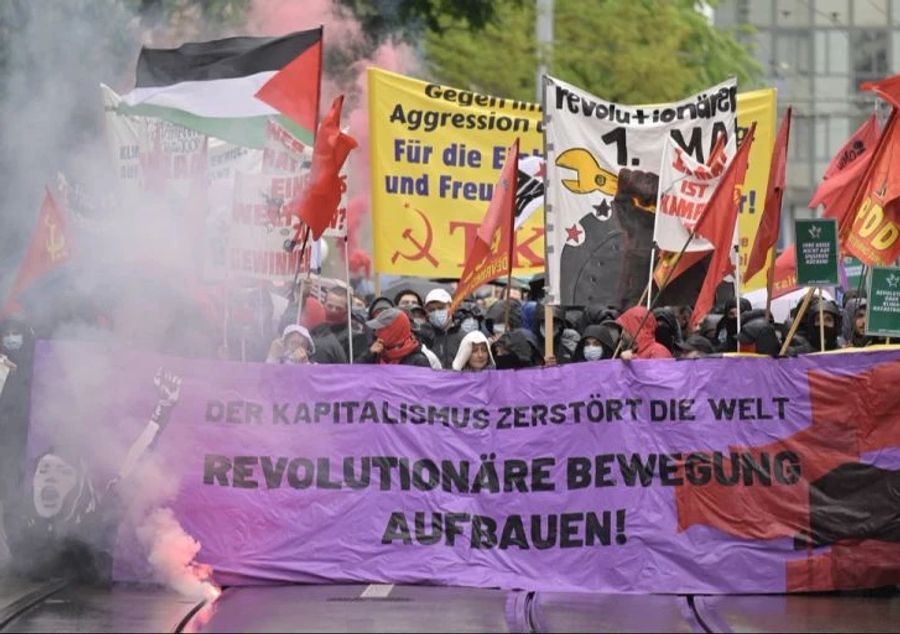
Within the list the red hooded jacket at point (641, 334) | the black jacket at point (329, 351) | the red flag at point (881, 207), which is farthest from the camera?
the black jacket at point (329, 351)

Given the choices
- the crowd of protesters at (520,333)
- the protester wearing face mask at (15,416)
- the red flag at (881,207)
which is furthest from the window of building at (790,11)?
the protester wearing face mask at (15,416)

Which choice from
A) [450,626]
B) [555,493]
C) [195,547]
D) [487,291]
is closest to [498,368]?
[555,493]

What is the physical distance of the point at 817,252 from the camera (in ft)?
43.2

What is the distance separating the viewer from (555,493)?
12.5 metres

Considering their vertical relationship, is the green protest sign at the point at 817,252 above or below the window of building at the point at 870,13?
below

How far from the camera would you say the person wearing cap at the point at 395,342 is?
1371cm

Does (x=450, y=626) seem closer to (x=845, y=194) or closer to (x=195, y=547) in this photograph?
(x=195, y=547)

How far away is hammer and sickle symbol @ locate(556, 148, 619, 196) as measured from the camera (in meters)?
14.1

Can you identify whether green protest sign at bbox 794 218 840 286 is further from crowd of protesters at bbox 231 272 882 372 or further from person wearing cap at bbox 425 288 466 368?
person wearing cap at bbox 425 288 466 368

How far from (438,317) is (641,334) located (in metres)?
2.60

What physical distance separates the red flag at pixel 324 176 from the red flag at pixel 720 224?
226 centimetres

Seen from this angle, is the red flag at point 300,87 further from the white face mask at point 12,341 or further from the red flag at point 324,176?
the white face mask at point 12,341

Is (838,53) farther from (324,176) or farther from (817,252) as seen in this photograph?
(324,176)

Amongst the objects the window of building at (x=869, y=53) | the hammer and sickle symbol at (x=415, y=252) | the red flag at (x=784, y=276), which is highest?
the window of building at (x=869, y=53)
